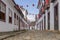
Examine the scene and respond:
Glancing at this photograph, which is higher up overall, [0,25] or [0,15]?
[0,15]

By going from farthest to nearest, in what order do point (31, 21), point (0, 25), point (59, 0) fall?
point (31, 21) → point (59, 0) → point (0, 25)

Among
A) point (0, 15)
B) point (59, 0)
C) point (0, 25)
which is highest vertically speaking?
point (59, 0)

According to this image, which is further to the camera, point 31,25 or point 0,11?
point 31,25

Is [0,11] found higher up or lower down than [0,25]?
higher up

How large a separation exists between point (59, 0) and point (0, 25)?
5063 mm

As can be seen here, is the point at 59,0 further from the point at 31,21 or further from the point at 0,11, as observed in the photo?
the point at 31,21

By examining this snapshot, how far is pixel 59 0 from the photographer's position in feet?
42.5

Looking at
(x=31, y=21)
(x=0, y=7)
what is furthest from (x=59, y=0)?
Answer: (x=31, y=21)

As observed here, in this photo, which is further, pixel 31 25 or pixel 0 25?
pixel 31 25

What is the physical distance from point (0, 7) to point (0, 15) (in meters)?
0.75

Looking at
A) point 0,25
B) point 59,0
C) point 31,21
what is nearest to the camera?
point 0,25

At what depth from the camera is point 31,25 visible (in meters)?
92.0

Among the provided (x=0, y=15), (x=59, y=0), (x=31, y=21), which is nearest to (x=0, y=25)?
(x=0, y=15)

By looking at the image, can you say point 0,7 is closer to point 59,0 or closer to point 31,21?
point 59,0
